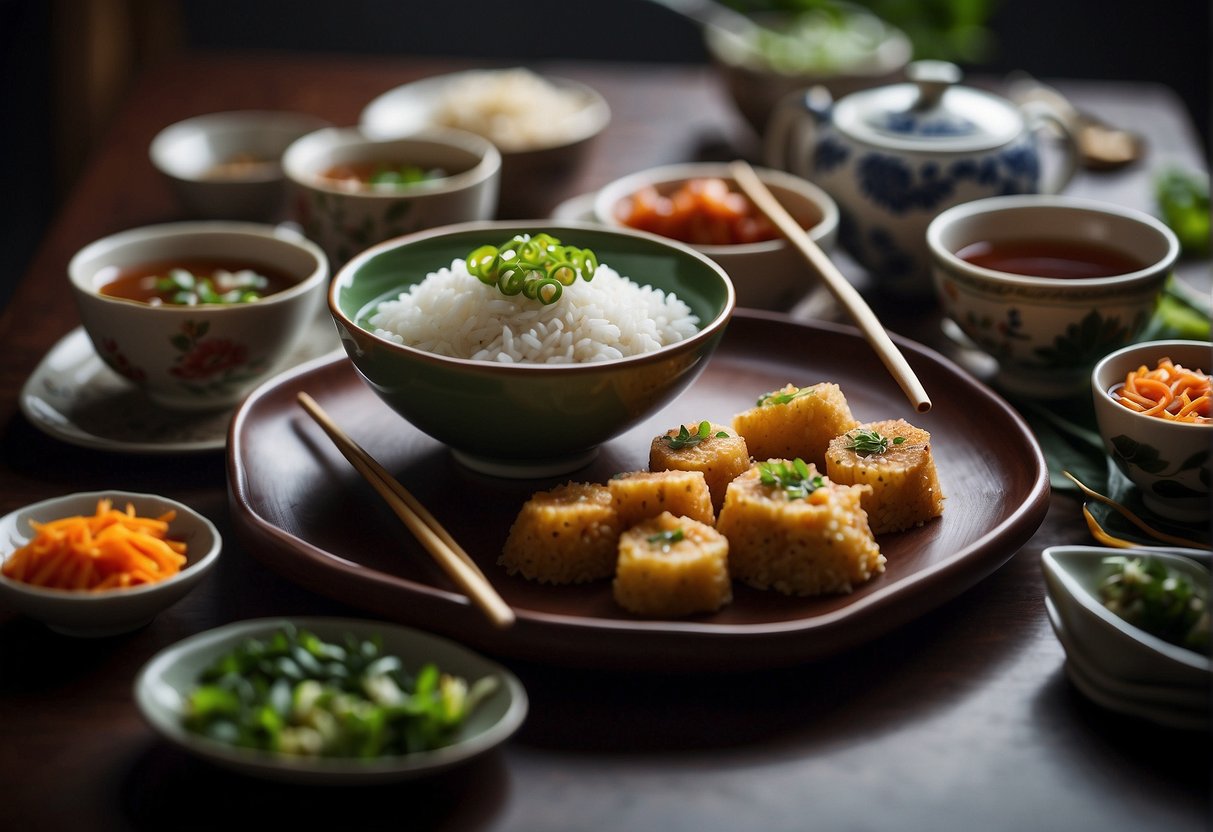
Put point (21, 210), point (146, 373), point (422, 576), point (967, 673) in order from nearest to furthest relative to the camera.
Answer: point (967, 673), point (422, 576), point (146, 373), point (21, 210)

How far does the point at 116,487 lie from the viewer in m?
2.00

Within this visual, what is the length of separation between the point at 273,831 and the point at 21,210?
4486mm

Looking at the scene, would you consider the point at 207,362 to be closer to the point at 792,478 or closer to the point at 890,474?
the point at 792,478

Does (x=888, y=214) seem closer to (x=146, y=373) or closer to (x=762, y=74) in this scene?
(x=762, y=74)

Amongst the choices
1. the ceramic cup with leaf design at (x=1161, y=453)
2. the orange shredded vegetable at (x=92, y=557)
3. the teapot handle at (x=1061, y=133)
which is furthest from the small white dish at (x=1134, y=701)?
the teapot handle at (x=1061, y=133)

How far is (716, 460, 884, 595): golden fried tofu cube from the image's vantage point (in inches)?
62.2

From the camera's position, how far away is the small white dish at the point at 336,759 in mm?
1251

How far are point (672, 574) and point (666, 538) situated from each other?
7 centimetres

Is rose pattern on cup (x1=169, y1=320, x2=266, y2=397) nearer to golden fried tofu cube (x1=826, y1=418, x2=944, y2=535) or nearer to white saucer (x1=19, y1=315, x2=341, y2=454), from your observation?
white saucer (x1=19, y1=315, x2=341, y2=454)

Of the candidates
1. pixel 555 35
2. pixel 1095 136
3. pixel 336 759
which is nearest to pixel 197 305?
pixel 336 759

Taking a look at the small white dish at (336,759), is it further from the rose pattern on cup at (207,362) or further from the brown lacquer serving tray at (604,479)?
the rose pattern on cup at (207,362)

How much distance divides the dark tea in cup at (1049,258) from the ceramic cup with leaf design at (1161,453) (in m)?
0.39

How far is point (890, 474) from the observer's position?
1710mm

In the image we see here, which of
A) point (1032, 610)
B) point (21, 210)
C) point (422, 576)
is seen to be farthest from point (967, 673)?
point (21, 210)
